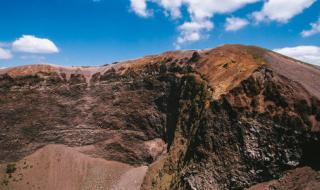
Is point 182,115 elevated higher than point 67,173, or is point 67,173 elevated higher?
point 182,115

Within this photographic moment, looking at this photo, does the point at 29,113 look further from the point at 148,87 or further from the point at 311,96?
the point at 311,96

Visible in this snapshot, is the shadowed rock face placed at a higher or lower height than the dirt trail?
higher

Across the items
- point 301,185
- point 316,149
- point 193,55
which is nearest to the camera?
point 301,185

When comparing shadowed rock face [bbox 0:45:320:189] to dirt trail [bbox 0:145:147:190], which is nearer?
shadowed rock face [bbox 0:45:320:189]

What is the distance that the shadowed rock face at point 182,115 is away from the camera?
151 feet

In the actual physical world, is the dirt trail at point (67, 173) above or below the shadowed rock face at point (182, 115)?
below

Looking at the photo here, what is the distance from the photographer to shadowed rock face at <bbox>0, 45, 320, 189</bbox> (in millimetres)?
45906

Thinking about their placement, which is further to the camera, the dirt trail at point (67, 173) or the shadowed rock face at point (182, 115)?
the dirt trail at point (67, 173)

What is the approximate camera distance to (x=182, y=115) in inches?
2542

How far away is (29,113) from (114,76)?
73.0ft

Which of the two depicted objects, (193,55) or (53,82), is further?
(53,82)

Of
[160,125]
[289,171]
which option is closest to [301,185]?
[289,171]

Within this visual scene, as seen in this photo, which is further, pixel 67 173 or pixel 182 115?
pixel 67 173

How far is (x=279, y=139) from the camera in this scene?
45.6 metres
